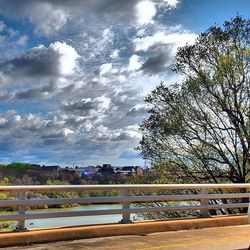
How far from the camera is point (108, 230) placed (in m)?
10.9

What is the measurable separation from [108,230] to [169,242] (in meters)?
1.44

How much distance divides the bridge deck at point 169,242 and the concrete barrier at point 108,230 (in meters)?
0.20

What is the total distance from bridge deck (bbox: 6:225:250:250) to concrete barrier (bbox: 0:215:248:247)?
0.20 metres

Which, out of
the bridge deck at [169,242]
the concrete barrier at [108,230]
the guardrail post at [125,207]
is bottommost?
the bridge deck at [169,242]

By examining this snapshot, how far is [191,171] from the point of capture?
26.5 metres

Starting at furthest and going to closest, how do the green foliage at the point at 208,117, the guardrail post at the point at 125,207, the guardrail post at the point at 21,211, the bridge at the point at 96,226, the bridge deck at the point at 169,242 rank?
the green foliage at the point at 208,117 → the guardrail post at the point at 125,207 → the guardrail post at the point at 21,211 → the bridge at the point at 96,226 → the bridge deck at the point at 169,242

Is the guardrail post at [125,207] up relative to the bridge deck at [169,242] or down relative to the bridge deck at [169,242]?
up

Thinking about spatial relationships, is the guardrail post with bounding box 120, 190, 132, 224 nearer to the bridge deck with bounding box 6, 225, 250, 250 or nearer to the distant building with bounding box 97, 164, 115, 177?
the bridge deck with bounding box 6, 225, 250, 250

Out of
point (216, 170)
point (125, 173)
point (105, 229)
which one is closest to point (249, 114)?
point (216, 170)

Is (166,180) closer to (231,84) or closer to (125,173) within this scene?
(125,173)

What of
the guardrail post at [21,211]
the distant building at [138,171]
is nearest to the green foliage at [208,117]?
the distant building at [138,171]

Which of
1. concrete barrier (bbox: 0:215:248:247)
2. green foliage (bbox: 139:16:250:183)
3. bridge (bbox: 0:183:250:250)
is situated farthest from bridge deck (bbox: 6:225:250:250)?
green foliage (bbox: 139:16:250:183)

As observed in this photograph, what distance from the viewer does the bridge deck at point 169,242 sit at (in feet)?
31.2

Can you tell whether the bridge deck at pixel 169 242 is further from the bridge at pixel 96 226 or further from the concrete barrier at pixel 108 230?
the concrete barrier at pixel 108 230
